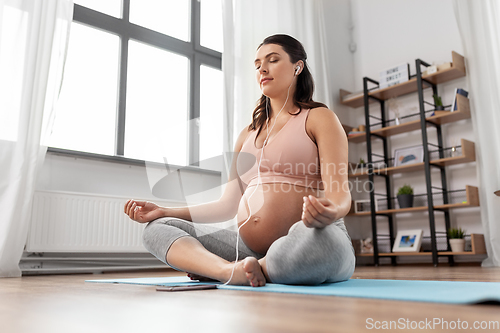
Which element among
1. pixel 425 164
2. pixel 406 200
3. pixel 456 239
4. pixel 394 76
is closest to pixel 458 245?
pixel 456 239

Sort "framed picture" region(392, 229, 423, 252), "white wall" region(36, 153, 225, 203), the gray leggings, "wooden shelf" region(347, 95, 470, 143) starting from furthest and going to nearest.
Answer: "framed picture" region(392, 229, 423, 252) → "wooden shelf" region(347, 95, 470, 143) → "white wall" region(36, 153, 225, 203) → the gray leggings

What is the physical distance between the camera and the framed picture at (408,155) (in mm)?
3873

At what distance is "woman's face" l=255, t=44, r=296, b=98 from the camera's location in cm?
137

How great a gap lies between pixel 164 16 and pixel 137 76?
0.60 meters

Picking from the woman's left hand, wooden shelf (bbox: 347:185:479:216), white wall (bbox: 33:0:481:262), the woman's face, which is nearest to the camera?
the woman's left hand

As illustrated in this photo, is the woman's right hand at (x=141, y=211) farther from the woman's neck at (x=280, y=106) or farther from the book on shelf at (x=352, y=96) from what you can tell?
the book on shelf at (x=352, y=96)

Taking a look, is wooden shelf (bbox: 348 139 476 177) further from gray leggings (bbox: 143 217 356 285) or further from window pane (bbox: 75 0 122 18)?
gray leggings (bbox: 143 217 356 285)

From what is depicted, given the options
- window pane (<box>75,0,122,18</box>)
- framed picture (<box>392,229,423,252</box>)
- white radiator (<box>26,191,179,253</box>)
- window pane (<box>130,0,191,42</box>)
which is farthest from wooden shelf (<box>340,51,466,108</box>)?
white radiator (<box>26,191,179,253</box>)

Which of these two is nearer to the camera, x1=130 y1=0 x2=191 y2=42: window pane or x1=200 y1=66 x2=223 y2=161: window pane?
x1=200 y1=66 x2=223 y2=161: window pane

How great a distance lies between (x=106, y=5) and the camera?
3.16 m

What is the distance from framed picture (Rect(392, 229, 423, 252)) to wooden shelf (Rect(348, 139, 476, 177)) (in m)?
0.55

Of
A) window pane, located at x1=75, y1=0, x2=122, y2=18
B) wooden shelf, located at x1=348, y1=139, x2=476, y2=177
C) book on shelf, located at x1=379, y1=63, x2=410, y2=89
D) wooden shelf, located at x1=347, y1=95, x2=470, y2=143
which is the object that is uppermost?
window pane, located at x1=75, y1=0, x2=122, y2=18

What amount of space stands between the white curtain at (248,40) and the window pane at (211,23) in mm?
212

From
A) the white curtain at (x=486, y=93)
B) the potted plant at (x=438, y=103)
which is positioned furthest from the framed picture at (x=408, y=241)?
the potted plant at (x=438, y=103)
